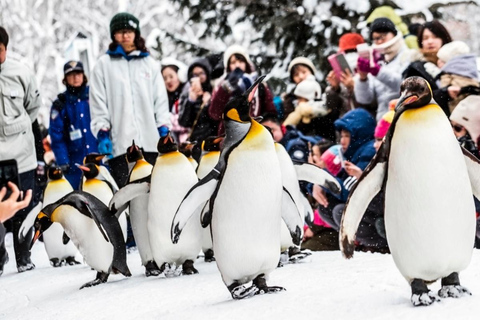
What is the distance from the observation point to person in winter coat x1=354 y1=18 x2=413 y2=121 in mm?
5402

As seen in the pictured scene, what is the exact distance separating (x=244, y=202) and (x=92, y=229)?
134cm

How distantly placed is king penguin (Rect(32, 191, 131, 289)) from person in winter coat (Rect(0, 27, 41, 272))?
129 centimetres

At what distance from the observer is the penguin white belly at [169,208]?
12.1 ft

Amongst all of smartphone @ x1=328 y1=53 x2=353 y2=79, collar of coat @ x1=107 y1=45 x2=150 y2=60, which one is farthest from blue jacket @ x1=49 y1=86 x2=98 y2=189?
smartphone @ x1=328 y1=53 x2=353 y2=79

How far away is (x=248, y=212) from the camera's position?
284cm

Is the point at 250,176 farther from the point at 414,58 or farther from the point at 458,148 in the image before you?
the point at 414,58

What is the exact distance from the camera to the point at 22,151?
536cm

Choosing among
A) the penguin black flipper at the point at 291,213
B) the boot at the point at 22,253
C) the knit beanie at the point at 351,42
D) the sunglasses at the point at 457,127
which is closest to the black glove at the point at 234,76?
the knit beanie at the point at 351,42

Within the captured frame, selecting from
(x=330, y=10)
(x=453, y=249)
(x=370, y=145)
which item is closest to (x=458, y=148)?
(x=453, y=249)

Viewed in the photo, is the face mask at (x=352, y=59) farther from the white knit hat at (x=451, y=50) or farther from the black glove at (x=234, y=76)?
the white knit hat at (x=451, y=50)

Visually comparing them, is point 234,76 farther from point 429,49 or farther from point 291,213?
point 291,213

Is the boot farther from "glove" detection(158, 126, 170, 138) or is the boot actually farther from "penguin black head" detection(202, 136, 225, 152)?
"penguin black head" detection(202, 136, 225, 152)

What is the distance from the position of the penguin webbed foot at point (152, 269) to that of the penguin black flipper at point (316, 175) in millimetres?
899

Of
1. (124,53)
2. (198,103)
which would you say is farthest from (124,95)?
(198,103)
